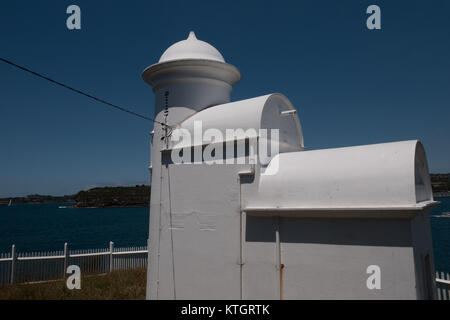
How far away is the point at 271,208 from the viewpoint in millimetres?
6621

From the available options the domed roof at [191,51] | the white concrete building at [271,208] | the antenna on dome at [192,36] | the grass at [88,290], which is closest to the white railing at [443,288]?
the white concrete building at [271,208]

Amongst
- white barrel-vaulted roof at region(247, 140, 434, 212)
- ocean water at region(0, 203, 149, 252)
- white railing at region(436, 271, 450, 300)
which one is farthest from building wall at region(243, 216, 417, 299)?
ocean water at region(0, 203, 149, 252)

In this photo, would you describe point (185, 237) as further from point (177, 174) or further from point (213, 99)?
point (213, 99)

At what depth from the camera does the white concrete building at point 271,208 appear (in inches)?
222

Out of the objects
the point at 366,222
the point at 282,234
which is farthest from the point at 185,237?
the point at 366,222

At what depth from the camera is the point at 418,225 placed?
19.6ft

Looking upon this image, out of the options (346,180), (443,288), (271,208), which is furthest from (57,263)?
(443,288)

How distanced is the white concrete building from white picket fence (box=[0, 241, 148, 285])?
850 centimetres

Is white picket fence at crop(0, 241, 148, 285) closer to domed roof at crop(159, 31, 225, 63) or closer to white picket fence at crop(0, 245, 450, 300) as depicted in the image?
white picket fence at crop(0, 245, 450, 300)

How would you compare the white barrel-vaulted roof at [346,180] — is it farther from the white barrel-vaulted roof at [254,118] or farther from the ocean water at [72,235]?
the ocean water at [72,235]

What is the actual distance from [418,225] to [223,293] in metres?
4.59

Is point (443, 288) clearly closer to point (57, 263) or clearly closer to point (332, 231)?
point (332, 231)

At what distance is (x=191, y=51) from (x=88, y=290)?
395 inches

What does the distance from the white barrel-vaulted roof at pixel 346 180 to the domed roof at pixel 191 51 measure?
14.4ft
